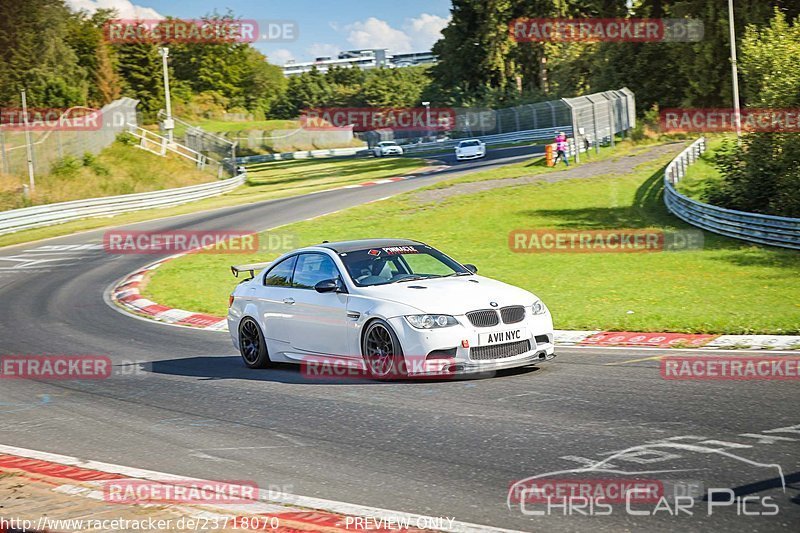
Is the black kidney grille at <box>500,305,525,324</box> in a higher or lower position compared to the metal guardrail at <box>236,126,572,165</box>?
lower

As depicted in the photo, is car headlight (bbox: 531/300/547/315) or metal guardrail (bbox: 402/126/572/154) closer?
car headlight (bbox: 531/300/547/315)

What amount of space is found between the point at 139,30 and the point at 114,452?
289 feet

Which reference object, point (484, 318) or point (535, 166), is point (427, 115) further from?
point (484, 318)

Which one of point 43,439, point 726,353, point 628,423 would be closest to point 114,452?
point 43,439

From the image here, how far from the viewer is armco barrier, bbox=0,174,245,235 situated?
1451 inches

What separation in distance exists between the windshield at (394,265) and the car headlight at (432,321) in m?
1.18

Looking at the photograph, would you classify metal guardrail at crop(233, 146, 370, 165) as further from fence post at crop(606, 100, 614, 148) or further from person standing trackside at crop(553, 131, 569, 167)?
person standing trackside at crop(553, 131, 569, 167)

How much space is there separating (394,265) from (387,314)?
1.37m

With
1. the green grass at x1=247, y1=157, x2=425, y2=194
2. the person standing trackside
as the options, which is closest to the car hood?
the person standing trackside

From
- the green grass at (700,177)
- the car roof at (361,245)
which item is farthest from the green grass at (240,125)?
the car roof at (361,245)

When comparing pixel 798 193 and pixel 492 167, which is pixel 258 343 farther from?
pixel 492 167

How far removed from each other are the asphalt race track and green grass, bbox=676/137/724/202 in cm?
2374

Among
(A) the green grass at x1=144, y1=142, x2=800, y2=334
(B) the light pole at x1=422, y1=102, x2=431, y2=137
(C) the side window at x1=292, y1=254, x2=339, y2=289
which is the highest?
(B) the light pole at x1=422, y1=102, x2=431, y2=137

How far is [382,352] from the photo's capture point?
34.3 feet
